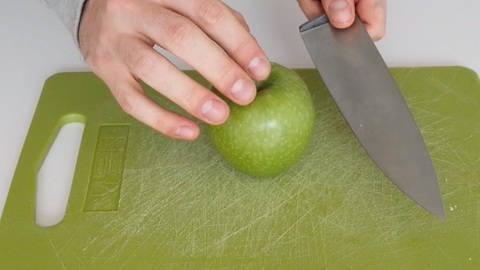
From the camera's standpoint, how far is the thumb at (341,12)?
1143 mm

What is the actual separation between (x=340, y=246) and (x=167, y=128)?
40 cm

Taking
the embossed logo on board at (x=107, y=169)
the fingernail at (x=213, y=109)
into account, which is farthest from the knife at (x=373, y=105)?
the embossed logo on board at (x=107, y=169)

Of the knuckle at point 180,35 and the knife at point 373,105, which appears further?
the knife at point 373,105

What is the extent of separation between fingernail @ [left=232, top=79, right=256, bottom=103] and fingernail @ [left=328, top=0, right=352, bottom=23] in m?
0.24

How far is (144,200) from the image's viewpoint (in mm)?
1255

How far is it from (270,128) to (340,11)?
0.26 m

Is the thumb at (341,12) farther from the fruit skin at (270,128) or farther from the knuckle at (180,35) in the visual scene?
the knuckle at (180,35)

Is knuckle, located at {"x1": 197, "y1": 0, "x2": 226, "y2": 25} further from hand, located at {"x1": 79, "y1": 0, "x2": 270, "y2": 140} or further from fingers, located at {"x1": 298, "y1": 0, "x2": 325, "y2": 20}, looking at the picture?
fingers, located at {"x1": 298, "y1": 0, "x2": 325, "y2": 20}

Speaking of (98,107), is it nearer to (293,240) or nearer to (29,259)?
(29,259)

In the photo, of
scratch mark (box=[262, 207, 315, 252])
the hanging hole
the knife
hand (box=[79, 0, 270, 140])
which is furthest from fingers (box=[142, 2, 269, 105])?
the hanging hole

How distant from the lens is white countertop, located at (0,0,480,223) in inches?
58.6

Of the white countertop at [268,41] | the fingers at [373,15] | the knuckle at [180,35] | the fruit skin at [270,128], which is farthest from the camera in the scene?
the white countertop at [268,41]

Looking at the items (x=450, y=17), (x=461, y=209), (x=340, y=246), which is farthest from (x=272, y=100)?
(x=450, y=17)

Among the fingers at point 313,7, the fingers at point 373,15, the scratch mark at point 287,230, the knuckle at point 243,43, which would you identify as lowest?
the scratch mark at point 287,230
